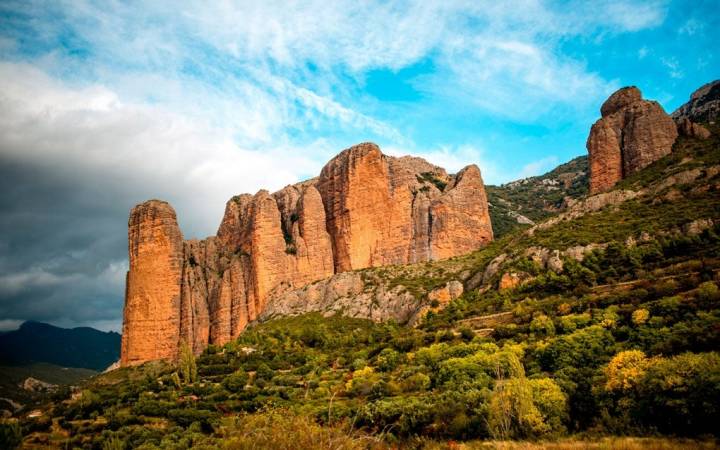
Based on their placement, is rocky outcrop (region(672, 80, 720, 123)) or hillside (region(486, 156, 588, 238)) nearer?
rocky outcrop (region(672, 80, 720, 123))

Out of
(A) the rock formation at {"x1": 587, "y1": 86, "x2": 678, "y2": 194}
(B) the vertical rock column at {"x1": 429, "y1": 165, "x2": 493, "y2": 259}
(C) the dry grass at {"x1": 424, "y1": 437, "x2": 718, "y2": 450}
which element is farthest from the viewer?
(B) the vertical rock column at {"x1": 429, "y1": 165, "x2": 493, "y2": 259}

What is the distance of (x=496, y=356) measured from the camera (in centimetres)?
3669

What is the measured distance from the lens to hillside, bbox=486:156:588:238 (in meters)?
101

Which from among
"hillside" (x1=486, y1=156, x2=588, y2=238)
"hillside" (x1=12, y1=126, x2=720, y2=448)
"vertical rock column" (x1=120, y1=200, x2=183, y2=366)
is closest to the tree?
"hillside" (x1=12, y1=126, x2=720, y2=448)

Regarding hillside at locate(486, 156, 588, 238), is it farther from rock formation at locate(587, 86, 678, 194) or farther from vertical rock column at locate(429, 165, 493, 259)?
rock formation at locate(587, 86, 678, 194)

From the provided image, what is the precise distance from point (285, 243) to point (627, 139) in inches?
2021

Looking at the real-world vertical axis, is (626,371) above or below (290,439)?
below

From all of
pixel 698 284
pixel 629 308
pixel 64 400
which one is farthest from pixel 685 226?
pixel 64 400

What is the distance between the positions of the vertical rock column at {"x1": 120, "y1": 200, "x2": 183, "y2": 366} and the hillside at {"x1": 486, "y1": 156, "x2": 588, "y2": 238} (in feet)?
178

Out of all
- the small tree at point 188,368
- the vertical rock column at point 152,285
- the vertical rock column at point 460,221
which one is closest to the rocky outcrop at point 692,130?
the vertical rock column at point 460,221

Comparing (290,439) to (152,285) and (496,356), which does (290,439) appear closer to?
A: (496,356)

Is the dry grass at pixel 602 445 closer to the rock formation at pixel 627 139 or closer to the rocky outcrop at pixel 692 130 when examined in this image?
the rock formation at pixel 627 139

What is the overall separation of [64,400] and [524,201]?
325 feet

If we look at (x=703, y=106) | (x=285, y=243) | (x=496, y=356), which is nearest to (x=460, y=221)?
(x=285, y=243)
